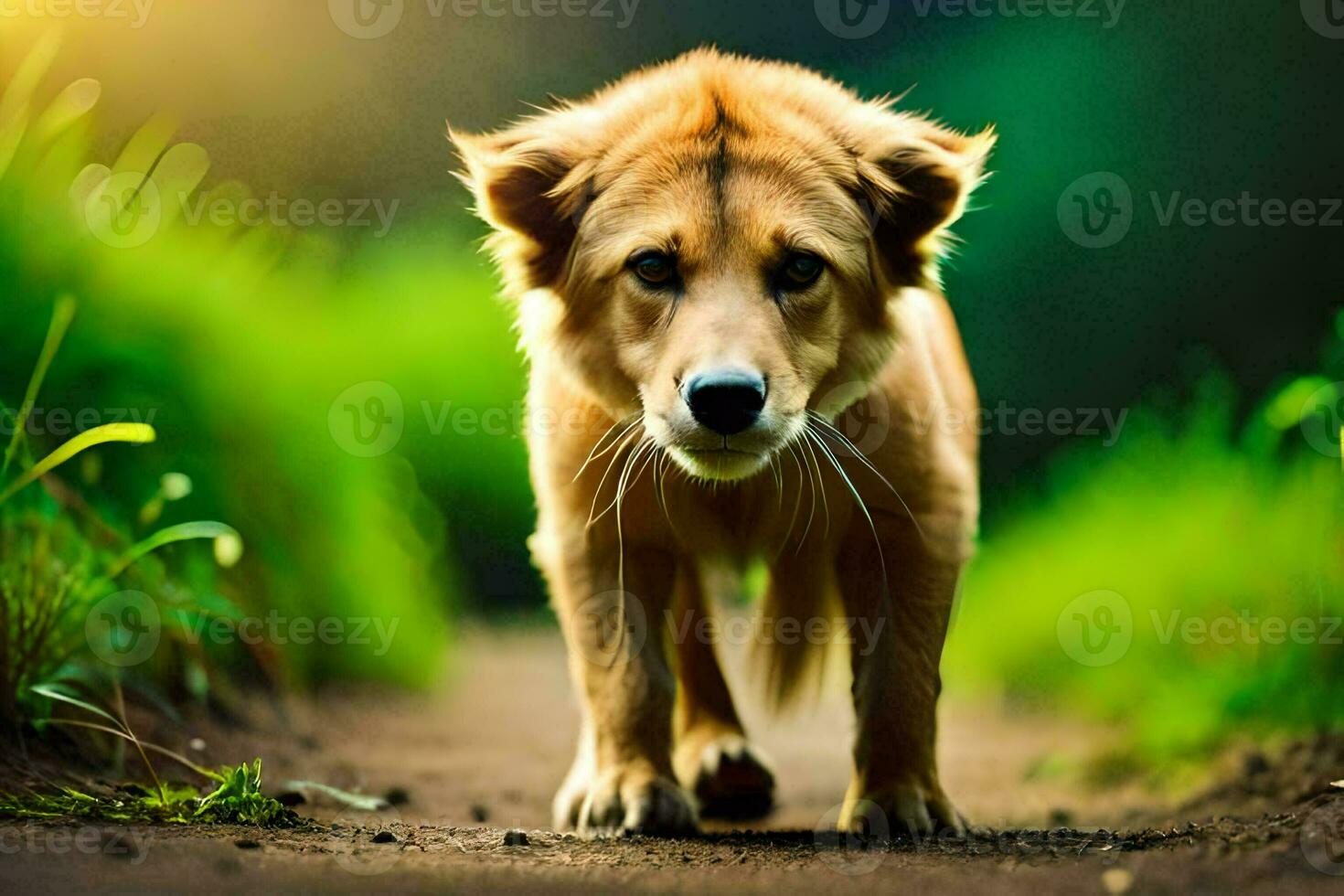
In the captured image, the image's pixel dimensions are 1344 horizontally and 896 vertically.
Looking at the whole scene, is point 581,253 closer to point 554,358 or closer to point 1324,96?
point 554,358

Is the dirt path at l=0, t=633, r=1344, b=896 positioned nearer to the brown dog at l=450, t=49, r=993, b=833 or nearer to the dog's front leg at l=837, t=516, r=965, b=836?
the dog's front leg at l=837, t=516, r=965, b=836

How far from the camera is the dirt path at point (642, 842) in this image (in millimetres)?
2146

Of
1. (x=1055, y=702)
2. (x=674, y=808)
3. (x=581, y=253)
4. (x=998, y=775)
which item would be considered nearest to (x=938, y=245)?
(x=581, y=253)

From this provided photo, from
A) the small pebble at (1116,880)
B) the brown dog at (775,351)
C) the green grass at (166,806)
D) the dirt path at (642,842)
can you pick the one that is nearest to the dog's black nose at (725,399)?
the brown dog at (775,351)

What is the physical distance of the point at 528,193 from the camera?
344 centimetres

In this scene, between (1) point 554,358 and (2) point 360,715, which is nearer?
(1) point 554,358

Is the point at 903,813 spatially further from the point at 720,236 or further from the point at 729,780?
the point at 720,236

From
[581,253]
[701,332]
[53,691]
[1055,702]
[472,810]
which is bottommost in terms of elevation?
[472,810]

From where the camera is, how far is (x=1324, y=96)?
5883 mm

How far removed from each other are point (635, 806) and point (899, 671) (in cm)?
79

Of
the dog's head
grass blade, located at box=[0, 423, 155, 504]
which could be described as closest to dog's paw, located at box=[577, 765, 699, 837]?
the dog's head

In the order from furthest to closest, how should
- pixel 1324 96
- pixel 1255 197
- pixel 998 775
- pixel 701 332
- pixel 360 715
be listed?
1. pixel 1255 197
2. pixel 1324 96
3. pixel 360 715
4. pixel 998 775
5. pixel 701 332

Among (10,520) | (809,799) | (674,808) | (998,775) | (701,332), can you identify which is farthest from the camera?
(998,775)

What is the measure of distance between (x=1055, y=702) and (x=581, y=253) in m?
3.83
